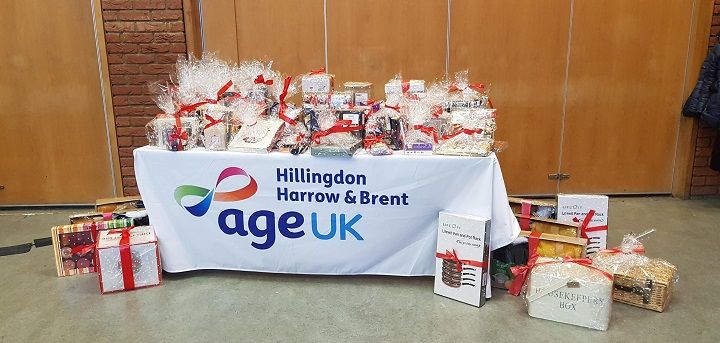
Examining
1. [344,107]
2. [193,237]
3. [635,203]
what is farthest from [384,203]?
[635,203]

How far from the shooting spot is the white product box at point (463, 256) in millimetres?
2553

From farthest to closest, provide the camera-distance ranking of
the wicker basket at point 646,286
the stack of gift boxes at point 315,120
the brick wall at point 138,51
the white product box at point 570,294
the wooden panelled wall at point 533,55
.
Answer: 1. the wooden panelled wall at point 533,55
2. the brick wall at point 138,51
3. the stack of gift boxes at point 315,120
4. the wicker basket at point 646,286
5. the white product box at point 570,294

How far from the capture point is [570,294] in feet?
7.97

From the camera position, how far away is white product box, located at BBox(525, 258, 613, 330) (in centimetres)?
238

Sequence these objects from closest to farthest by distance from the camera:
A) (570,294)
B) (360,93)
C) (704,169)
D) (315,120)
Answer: (570,294)
(315,120)
(360,93)
(704,169)

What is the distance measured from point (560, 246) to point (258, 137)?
1.68 metres

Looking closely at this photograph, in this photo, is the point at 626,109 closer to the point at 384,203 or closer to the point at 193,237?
the point at 384,203

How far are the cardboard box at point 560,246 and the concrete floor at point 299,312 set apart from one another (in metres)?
0.29

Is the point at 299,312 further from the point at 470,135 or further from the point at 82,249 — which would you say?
the point at 82,249

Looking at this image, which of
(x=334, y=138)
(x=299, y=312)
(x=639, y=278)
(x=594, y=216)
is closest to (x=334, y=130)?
(x=334, y=138)

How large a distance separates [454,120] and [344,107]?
0.61 metres

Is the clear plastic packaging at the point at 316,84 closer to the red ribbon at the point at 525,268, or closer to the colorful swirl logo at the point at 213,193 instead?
the colorful swirl logo at the point at 213,193

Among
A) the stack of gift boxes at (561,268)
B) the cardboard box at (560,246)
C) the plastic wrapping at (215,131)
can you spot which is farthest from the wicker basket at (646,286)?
the plastic wrapping at (215,131)

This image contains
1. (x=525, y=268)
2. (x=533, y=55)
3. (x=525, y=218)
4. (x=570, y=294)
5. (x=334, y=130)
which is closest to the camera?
(x=570, y=294)
